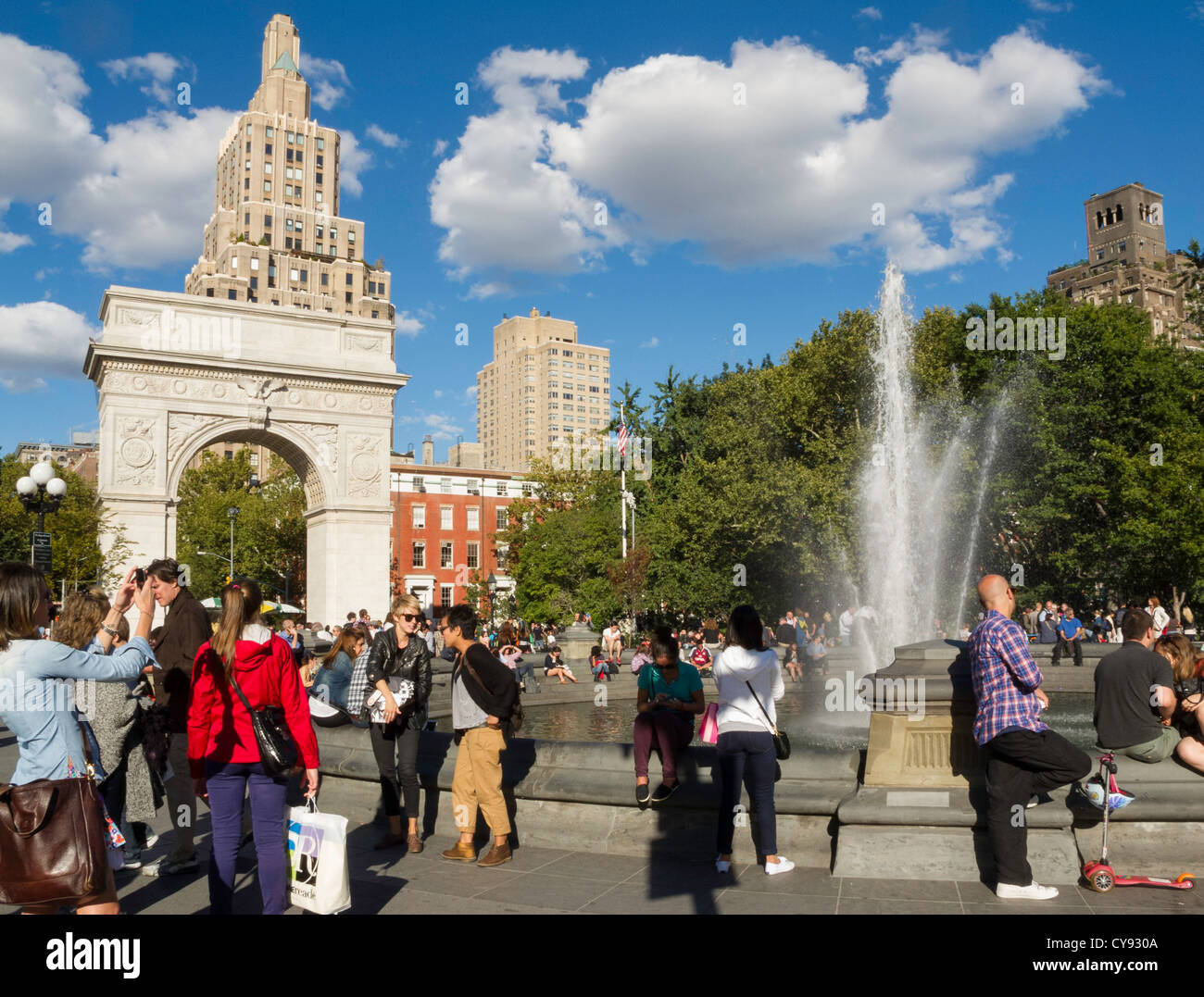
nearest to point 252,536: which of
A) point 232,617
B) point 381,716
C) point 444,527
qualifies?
point 444,527

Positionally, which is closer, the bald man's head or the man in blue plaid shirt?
the man in blue plaid shirt

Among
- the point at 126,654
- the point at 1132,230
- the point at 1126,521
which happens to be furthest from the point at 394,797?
the point at 1132,230

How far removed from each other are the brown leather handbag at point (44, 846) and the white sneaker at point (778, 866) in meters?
3.87

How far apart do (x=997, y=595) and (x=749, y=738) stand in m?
1.76

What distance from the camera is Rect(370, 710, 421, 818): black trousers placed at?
708 cm

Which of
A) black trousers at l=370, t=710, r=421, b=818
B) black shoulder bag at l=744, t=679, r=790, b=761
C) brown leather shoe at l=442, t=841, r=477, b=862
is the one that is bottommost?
brown leather shoe at l=442, t=841, r=477, b=862

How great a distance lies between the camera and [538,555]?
54.4m

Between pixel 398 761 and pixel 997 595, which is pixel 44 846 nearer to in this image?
pixel 398 761

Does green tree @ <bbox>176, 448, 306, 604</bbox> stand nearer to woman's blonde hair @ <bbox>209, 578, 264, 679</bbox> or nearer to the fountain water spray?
the fountain water spray

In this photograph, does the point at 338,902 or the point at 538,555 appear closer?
the point at 338,902

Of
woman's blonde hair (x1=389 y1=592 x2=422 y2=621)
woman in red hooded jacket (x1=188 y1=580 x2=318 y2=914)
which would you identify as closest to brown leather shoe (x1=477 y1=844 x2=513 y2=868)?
woman in red hooded jacket (x1=188 y1=580 x2=318 y2=914)

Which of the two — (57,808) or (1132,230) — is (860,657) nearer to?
(57,808)

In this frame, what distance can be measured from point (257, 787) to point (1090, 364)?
38.4m

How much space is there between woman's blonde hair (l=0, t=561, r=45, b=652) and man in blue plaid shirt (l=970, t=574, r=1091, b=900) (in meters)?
4.95
